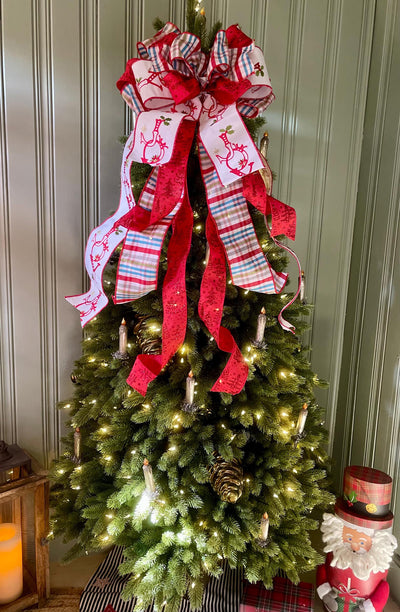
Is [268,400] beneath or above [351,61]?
beneath

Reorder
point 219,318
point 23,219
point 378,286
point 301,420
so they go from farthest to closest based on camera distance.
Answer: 1. point 378,286
2. point 23,219
3. point 301,420
4. point 219,318

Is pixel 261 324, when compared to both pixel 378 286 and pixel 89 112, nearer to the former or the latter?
pixel 378 286

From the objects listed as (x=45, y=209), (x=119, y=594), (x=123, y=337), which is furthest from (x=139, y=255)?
(x=119, y=594)

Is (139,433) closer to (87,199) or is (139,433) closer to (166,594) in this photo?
(166,594)

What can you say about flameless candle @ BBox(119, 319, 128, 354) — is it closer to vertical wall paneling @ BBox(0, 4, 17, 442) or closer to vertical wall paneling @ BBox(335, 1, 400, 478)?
vertical wall paneling @ BBox(0, 4, 17, 442)

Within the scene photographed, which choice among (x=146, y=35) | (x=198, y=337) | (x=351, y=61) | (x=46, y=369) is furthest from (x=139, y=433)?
(x=351, y=61)

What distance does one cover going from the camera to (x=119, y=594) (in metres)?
1.16

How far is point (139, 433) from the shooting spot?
1072 millimetres

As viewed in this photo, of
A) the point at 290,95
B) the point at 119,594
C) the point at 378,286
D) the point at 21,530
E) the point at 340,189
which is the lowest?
the point at 119,594

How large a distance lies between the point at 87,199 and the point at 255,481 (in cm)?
97

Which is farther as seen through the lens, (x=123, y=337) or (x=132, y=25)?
(x=132, y=25)

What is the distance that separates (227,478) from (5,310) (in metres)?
0.82

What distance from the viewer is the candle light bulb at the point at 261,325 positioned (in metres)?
1.01

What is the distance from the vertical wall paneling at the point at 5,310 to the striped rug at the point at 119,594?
0.50 metres
